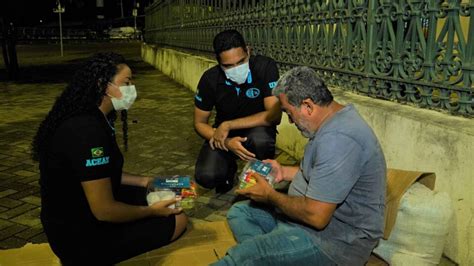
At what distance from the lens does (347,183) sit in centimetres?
233

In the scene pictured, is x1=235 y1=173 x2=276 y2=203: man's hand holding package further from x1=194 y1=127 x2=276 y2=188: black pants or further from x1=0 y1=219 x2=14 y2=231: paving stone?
x1=0 y1=219 x2=14 y2=231: paving stone

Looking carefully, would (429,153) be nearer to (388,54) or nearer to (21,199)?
(388,54)

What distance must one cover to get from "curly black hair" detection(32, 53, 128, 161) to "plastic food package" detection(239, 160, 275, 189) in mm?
992

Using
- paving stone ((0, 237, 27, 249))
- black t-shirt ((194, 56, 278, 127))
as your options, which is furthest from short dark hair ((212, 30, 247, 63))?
paving stone ((0, 237, 27, 249))

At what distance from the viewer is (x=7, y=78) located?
15.6 m

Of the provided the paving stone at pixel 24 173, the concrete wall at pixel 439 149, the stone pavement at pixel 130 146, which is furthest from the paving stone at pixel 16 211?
the concrete wall at pixel 439 149

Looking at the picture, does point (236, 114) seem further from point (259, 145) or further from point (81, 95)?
point (81, 95)

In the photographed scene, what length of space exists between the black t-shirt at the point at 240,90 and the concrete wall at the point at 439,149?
2.85 feet

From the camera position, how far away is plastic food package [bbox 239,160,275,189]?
2.91m

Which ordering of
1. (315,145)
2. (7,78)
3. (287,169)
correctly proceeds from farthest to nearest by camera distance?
(7,78), (287,169), (315,145)

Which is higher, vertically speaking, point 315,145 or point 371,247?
point 315,145

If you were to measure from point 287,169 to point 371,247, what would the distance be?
0.83 m

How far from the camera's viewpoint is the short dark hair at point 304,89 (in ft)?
8.03

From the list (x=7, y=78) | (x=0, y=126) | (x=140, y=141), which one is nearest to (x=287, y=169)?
(x=140, y=141)
